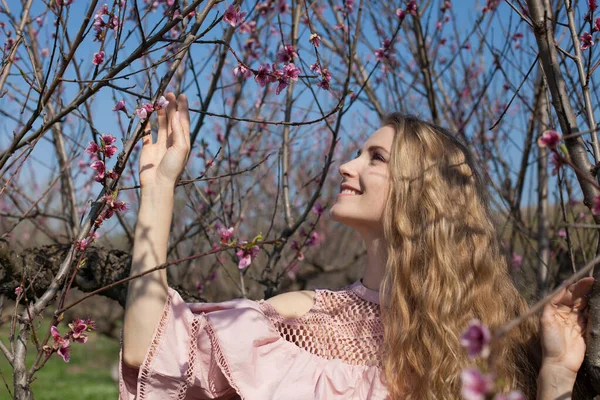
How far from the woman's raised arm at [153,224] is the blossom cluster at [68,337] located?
11cm

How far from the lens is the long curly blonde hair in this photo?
5.85ft

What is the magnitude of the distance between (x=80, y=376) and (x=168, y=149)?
27.2ft

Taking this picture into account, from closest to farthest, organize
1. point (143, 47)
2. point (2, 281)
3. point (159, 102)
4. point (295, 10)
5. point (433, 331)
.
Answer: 1. point (143, 47)
2. point (159, 102)
3. point (433, 331)
4. point (2, 281)
5. point (295, 10)

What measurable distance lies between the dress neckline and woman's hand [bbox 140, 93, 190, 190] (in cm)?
73

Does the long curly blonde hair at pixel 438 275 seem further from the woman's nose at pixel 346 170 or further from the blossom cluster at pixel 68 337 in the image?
the blossom cluster at pixel 68 337

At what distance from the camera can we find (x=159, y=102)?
1615mm

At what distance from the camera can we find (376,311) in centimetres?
199

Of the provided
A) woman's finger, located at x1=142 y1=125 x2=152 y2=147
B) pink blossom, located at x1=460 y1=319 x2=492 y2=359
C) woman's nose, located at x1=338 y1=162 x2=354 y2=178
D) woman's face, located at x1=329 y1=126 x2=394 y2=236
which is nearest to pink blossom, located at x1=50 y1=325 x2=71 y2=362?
woman's finger, located at x1=142 y1=125 x2=152 y2=147

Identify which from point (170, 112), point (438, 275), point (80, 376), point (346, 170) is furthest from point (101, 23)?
point (80, 376)

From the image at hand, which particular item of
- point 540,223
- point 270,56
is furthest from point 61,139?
point 540,223

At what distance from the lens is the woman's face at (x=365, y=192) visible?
195cm

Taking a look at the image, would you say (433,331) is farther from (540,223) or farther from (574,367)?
(540,223)

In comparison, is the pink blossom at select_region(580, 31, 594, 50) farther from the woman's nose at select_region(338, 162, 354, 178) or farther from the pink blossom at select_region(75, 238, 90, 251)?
the pink blossom at select_region(75, 238, 90, 251)

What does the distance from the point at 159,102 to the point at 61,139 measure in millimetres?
1934
